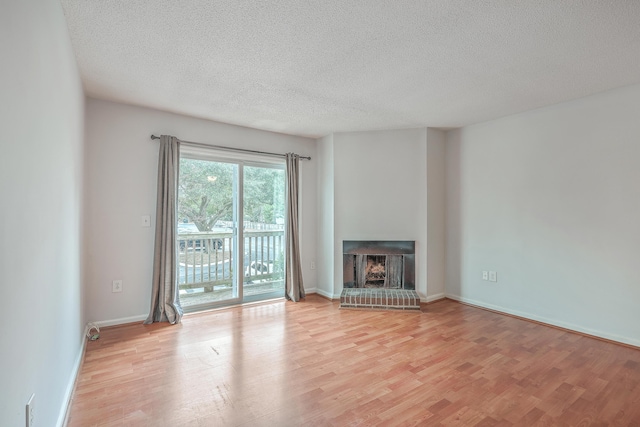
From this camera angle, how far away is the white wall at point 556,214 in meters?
2.78

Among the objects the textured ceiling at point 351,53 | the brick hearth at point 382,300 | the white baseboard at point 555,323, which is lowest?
the white baseboard at point 555,323

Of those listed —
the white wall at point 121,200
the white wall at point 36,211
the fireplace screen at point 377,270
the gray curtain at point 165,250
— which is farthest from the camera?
the fireplace screen at point 377,270

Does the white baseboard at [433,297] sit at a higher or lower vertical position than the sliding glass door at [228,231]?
lower

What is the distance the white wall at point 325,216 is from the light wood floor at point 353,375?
3.61ft

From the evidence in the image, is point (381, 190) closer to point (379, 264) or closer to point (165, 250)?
point (379, 264)

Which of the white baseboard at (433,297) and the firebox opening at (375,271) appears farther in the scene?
the firebox opening at (375,271)

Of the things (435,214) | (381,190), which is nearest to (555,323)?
(435,214)

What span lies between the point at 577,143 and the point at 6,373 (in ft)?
14.6

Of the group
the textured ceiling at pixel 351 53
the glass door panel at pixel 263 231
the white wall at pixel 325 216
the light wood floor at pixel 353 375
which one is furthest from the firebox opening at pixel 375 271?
the textured ceiling at pixel 351 53

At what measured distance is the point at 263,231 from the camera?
4.28 metres

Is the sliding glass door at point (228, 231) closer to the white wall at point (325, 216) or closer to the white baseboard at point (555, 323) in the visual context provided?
the white wall at point (325, 216)

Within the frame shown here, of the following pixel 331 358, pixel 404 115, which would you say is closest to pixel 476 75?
pixel 404 115

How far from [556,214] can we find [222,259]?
4.03m

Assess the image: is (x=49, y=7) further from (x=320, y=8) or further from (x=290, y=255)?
(x=290, y=255)
